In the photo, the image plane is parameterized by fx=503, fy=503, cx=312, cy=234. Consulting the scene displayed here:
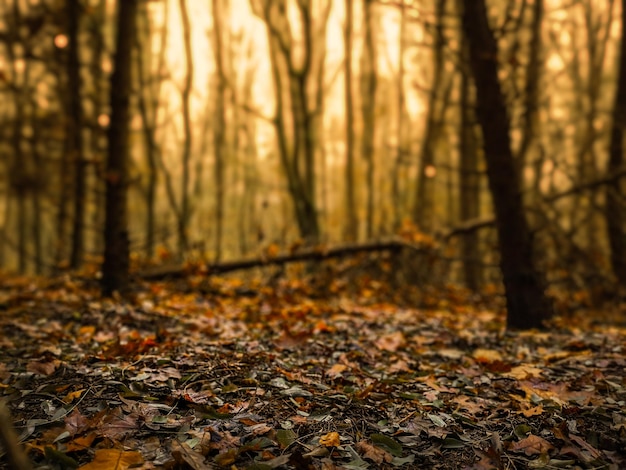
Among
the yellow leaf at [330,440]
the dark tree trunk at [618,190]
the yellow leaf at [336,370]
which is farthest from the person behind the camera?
the dark tree trunk at [618,190]

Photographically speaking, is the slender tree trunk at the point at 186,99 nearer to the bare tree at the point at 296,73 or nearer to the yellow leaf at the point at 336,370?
the bare tree at the point at 296,73

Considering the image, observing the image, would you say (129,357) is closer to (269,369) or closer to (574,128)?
(269,369)

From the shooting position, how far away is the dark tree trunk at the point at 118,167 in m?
6.38

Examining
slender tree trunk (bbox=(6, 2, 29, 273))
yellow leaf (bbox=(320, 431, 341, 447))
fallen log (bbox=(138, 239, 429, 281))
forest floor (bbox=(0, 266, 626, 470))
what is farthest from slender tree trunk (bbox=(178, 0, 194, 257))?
yellow leaf (bbox=(320, 431, 341, 447))

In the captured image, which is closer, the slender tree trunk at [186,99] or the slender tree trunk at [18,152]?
the slender tree trunk at [18,152]

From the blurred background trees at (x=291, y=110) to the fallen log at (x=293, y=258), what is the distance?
21.8 inches

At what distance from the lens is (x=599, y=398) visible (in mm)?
3182

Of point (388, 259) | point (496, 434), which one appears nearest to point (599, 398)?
point (496, 434)

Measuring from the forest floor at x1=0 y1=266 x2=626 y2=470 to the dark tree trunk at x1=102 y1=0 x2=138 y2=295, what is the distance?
996 millimetres

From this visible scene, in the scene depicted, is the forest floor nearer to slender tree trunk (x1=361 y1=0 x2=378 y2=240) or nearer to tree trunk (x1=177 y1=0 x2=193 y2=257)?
slender tree trunk (x1=361 y1=0 x2=378 y2=240)

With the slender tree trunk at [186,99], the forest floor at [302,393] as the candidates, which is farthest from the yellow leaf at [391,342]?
the slender tree trunk at [186,99]

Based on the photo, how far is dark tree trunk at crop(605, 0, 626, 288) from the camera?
7820mm

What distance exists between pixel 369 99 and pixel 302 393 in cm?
1701

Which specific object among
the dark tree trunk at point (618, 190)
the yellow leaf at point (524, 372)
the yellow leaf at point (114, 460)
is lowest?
the yellow leaf at point (524, 372)
